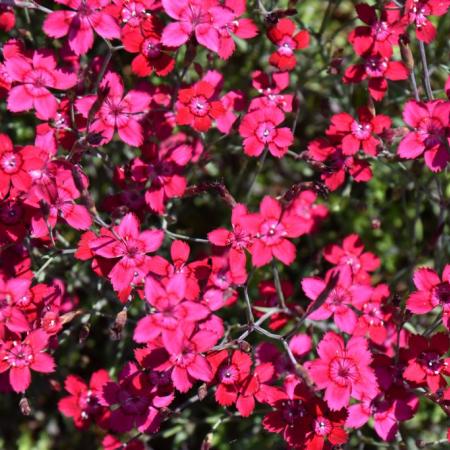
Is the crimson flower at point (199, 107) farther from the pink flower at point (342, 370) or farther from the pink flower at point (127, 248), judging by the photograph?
the pink flower at point (342, 370)

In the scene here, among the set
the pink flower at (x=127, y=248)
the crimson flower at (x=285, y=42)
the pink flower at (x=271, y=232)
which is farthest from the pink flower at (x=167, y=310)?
the crimson flower at (x=285, y=42)

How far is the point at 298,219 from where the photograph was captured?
124 inches

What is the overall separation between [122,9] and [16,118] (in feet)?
4.55

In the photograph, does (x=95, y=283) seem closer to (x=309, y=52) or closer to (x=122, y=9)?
(x=122, y=9)

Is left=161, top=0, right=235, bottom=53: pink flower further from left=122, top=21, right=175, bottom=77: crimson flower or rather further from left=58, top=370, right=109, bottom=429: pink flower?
left=58, top=370, right=109, bottom=429: pink flower

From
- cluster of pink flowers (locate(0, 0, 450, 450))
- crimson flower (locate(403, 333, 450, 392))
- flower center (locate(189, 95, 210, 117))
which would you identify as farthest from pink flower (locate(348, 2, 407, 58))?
crimson flower (locate(403, 333, 450, 392))

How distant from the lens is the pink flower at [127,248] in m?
2.75

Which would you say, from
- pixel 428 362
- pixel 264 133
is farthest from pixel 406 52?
pixel 428 362

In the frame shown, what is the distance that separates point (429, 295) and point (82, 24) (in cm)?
188

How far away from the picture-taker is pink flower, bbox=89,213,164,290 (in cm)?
275

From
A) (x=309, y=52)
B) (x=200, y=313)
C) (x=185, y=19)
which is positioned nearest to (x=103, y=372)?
(x=200, y=313)

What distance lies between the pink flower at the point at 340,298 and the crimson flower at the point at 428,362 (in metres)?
0.28

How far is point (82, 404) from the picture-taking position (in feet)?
11.0

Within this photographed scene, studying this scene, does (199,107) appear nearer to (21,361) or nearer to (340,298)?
(340,298)
